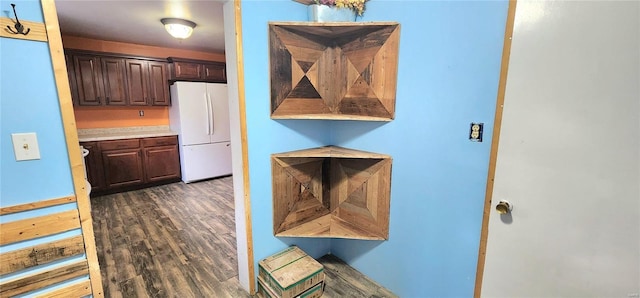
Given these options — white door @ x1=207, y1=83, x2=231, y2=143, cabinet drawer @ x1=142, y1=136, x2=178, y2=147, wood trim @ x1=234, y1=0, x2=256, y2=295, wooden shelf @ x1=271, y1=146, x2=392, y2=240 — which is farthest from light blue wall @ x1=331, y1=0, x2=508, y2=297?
cabinet drawer @ x1=142, y1=136, x2=178, y2=147

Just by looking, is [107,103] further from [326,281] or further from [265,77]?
[326,281]

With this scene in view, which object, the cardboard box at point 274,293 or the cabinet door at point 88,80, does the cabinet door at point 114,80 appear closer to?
the cabinet door at point 88,80

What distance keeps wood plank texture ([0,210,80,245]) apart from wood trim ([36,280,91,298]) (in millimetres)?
282

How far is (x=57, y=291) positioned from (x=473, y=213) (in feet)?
7.00

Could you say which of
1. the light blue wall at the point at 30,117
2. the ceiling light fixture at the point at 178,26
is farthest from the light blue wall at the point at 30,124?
the ceiling light fixture at the point at 178,26

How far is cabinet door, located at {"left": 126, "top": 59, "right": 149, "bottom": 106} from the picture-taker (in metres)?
4.05

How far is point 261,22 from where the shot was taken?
67.2 inches

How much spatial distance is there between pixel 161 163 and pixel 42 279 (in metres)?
3.57

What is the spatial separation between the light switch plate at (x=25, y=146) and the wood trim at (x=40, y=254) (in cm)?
41

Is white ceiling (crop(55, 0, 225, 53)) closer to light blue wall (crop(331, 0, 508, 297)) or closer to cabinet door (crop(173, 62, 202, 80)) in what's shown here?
cabinet door (crop(173, 62, 202, 80))

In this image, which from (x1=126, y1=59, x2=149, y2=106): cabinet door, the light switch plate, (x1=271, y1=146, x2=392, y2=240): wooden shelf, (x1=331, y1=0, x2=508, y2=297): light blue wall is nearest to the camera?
the light switch plate

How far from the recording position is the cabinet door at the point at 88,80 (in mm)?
3639

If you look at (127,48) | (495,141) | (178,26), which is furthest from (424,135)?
(127,48)

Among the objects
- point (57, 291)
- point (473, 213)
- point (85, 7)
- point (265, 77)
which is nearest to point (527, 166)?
point (473, 213)
